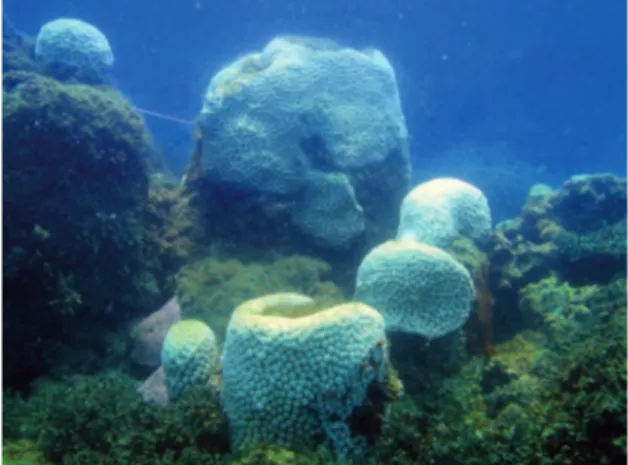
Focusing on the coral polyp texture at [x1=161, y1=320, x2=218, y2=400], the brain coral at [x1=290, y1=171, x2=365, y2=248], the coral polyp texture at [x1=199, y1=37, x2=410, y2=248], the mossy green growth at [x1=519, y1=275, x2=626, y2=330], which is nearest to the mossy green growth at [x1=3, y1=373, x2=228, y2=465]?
the coral polyp texture at [x1=161, y1=320, x2=218, y2=400]

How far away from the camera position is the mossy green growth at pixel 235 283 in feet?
18.5

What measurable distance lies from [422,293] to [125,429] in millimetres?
2939

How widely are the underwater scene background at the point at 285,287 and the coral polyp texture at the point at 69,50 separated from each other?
0.12 ft

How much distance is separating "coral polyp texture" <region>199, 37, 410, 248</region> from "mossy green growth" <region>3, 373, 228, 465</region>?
11.9 feet

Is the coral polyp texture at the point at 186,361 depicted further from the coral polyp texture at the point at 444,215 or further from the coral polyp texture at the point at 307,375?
the coral polyp texture at the point at 444,215

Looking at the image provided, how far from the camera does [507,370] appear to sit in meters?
4.66

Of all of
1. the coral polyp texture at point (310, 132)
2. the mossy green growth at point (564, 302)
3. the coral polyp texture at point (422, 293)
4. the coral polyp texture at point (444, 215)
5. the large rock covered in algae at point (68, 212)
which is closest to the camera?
the mossy green growth at point (564, 302)

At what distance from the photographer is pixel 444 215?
6.30 metres

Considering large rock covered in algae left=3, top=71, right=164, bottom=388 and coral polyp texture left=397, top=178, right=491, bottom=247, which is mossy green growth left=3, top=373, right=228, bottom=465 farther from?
coral polyp texture left=397, top=178, right=491, bottom=247

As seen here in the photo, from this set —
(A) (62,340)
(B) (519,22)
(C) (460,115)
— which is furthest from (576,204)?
(B) (519,22)

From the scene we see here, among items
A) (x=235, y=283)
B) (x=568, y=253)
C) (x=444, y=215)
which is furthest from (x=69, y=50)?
(x=568, y=253)

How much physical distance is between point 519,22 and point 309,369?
44939 mm

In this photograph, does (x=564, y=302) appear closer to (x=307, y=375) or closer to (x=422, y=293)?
(x=422, y=293)

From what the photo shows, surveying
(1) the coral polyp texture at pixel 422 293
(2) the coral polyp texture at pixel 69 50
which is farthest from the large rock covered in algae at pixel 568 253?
(2) the coral polyp texture at pixel 69 50
